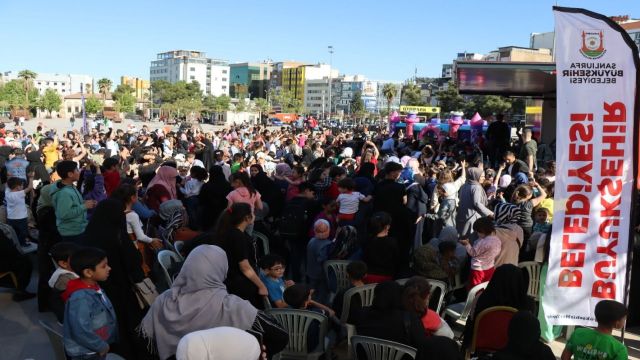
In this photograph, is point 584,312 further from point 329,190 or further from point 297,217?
point 329,190

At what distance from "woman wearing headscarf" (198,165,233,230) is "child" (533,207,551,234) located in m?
4.07

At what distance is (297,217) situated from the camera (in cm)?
729

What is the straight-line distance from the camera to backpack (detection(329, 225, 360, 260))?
6047 mm

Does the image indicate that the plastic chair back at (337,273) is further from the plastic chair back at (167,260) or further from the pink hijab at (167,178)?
the pink hijab at (167,178)

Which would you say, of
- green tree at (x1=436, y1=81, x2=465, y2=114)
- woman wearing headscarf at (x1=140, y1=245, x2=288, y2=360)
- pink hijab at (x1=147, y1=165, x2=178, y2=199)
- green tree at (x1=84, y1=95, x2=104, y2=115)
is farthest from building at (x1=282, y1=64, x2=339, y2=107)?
woman wearing headscarf at (x1=140, y1=245, x2=288, y2=360)

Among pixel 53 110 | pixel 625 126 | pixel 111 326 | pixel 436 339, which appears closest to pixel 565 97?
pixel 625 126

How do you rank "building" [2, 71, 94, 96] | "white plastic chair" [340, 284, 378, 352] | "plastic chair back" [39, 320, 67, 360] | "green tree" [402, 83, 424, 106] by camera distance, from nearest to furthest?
"plastic chair back" [39, 320, 67, 360] < "white plastic chair" [340, 284, 378, 352] < "green tree" [402, 83, 424, 106] < "building" [2, 71, 94, 96]

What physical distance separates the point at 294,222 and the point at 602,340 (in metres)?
4.38

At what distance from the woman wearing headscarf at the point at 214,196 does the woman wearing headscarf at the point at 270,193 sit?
708 millimetres

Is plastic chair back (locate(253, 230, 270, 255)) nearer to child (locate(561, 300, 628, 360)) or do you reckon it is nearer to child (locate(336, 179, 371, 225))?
child (locate(336, 179, 371, 225))

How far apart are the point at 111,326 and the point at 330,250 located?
8.97ft

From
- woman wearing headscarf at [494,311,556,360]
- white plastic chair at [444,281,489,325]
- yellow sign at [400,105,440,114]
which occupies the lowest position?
white plastic chair at [444,281,489,325]

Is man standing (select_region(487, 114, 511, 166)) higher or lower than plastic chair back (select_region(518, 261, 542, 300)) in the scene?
higher

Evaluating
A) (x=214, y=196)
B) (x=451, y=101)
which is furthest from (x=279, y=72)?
(x=214, y=196)
